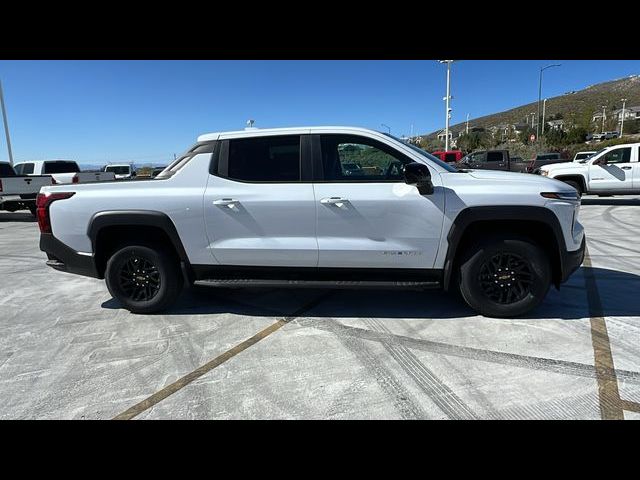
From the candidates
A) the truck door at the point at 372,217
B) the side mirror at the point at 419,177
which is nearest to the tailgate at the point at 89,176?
the truck door at the point at 372,217

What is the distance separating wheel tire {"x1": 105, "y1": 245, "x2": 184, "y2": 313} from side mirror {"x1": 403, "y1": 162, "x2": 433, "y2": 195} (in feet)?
8.28

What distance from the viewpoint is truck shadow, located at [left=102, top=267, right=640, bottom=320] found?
3.88 metres

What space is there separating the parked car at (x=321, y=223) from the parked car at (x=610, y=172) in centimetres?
1100

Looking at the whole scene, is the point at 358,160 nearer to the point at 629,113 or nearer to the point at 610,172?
the point at 610,172

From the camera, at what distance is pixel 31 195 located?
1152cm

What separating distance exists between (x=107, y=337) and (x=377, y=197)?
2.88 meters

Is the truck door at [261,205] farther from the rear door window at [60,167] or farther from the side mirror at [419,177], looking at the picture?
the rear door window at [60,167]

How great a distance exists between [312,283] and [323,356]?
31.7 inches

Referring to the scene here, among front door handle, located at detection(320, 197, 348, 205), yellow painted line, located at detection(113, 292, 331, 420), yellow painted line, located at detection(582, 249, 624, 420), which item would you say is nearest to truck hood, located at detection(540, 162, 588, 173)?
yellow painted line, located at detection(582, 249, 624, 420)

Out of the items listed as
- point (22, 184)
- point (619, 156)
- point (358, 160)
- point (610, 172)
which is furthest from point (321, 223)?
point (619, 156)

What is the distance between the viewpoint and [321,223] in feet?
11.8
